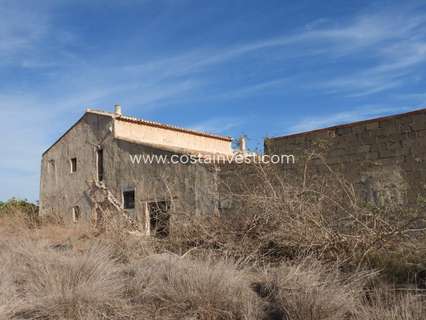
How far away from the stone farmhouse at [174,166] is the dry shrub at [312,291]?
110 inches

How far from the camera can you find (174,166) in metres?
13.0

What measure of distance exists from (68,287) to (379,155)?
18.5ft

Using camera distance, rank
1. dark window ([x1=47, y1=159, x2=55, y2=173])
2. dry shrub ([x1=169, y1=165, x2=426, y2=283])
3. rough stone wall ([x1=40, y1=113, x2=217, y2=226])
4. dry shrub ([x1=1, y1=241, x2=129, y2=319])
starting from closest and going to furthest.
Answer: dry shrub ([x1=1, y1=241, x2=129, y2=319])
dry shrub ([x1=169, y1=165, x2=426, y2=283])
rough stone wall ([x1=40, y1=113, x2=217, y2=226])
dark window ([x1=47, y1=159, x2=55, y2=173])

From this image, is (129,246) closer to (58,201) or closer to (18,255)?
(18,255)

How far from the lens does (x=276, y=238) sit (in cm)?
681

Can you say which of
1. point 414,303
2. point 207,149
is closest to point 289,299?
point 414,303

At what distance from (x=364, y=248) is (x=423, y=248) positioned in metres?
0.74

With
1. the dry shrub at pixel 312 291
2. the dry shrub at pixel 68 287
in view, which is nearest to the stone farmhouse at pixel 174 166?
the dry shrub at pixel 312 291

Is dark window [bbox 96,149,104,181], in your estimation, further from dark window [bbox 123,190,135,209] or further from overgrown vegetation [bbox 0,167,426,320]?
overgrown vegetation [bbox 0,167,426,320]

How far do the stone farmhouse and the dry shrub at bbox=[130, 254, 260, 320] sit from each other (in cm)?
345

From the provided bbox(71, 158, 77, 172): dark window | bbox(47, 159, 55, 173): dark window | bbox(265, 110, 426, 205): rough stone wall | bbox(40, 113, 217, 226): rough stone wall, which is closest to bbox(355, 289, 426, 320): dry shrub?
bbox(265, 110, 426, 205): rough stone wall

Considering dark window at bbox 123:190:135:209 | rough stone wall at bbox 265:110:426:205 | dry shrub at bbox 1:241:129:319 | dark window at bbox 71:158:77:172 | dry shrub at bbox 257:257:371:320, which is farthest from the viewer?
dark window at bbox 71:158:77:172

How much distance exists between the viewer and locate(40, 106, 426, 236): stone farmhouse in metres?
7.60

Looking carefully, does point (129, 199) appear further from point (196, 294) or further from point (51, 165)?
point (196, 294)
